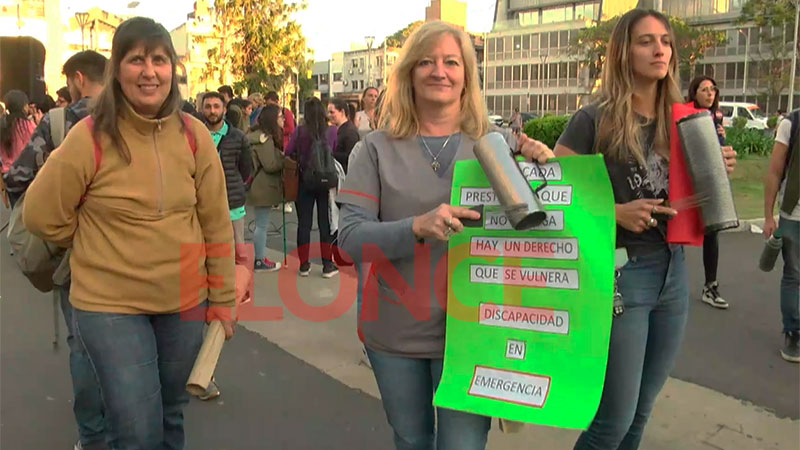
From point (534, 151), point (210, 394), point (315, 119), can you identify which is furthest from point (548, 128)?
point (534, 151)

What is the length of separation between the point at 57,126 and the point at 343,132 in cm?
476

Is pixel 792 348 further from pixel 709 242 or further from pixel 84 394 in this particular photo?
pixel 84 394

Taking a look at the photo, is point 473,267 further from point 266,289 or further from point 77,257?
point 266,289

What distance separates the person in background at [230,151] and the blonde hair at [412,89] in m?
4.02

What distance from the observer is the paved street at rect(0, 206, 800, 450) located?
148 inches

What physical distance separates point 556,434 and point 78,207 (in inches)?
105

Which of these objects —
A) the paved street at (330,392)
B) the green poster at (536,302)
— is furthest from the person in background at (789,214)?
the green poster at (536,302)

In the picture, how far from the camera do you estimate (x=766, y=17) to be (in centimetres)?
3972

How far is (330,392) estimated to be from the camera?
4.40m

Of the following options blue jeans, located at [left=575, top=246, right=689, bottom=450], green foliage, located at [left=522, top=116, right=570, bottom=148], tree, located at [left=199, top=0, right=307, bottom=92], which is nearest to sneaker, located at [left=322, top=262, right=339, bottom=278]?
blue jeans, located at [left=575, top=246, right=689, bottom=450]

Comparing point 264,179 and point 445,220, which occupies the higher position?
point 445,220

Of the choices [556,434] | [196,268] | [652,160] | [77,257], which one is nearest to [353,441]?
[556,434]

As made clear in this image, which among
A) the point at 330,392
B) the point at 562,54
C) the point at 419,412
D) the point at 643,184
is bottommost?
the point at 330,392

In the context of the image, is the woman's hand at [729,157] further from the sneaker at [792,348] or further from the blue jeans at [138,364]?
the sneaker at [792,348]
